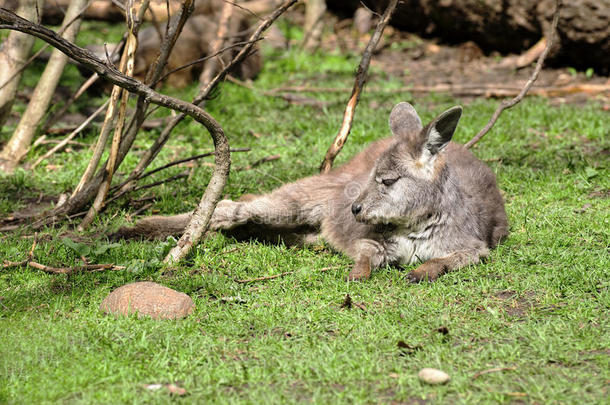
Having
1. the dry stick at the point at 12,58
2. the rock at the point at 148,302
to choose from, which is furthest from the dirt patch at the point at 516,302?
the dry stick at the point at 12,58

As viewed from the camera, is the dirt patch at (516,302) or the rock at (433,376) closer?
the rock at (433,376)

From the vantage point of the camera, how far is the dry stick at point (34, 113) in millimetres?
6918

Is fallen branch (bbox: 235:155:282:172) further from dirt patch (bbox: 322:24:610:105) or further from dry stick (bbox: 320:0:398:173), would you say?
dirt patch (bbox: 322:24:610:105)

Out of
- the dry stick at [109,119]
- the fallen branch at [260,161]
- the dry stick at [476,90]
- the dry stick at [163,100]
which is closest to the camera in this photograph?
the dry stick at [163,100]

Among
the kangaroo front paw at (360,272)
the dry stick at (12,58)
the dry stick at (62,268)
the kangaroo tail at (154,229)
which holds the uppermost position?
the dry stick at (12,58)

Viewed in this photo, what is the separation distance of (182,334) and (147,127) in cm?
475

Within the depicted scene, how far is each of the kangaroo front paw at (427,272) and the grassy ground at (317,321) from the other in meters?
0.09

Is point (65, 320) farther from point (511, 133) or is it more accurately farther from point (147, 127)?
point (511, 133)

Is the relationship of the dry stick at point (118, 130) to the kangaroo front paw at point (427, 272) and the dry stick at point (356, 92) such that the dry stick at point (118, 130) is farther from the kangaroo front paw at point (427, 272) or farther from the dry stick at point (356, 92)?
the kangaroo front paw at point (427, 272)

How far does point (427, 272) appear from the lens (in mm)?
4543

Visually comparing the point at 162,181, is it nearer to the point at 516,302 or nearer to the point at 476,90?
the point at 516,302

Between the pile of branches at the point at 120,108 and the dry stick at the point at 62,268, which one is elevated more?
the pile of branches at the point at 120,108

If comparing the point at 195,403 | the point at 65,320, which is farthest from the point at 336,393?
the point at 65,320

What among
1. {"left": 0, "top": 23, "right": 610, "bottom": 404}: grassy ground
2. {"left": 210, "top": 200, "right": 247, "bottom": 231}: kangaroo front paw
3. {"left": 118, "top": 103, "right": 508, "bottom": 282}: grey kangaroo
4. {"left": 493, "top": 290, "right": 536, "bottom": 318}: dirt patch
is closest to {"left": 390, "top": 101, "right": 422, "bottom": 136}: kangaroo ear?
{"left": 118, "top": 103, "right": 508, "bottom": 282}: grey kangaroo
